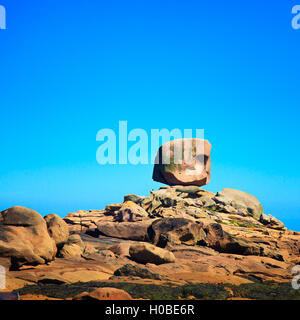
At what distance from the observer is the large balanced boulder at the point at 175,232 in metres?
19.7

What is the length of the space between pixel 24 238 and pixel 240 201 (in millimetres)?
24815

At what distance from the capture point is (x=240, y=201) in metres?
34.7

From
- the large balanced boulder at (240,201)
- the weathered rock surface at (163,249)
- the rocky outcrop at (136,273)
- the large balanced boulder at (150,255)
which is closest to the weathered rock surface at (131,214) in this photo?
the weathered rock surface at (163,249)

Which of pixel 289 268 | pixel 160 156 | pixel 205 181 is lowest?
pixel 289 268

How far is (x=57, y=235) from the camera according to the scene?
54.6ft

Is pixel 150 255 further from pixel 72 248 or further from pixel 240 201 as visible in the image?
pixel 240 201

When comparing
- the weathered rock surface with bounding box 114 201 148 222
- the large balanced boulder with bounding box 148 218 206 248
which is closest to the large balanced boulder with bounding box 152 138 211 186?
the weathered rock surface with bounding box 114 201 148 222

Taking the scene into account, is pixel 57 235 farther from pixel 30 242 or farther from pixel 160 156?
pixel 160 156

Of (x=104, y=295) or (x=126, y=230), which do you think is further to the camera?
(x=126, y=230)

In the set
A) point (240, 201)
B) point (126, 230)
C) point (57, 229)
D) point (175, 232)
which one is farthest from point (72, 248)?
point (240, 201)

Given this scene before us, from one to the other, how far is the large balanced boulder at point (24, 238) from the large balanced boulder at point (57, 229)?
29.4 inches
